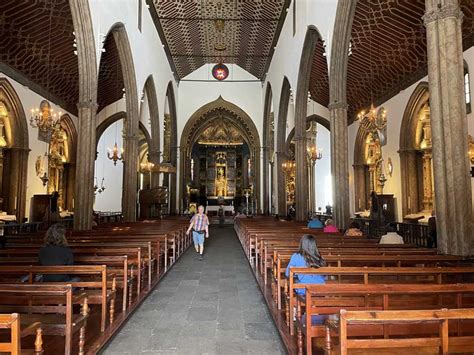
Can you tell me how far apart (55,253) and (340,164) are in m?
7.30

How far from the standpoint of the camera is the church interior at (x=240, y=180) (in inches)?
127

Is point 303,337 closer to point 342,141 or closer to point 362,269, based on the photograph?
point 362,269

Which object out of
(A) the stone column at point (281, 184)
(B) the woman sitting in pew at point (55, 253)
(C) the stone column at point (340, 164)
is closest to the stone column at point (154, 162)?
(A) the stone column at point (281, 184)

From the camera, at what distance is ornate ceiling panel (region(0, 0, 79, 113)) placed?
10.7 m

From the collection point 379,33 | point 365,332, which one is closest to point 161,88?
point 379,33

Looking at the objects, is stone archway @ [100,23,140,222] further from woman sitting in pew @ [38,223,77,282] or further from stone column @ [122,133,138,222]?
woman sitting in pew @ [38,223,77,282]

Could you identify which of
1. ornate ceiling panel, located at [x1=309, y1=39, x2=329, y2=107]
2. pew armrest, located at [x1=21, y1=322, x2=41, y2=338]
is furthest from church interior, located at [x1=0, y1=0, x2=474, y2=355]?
ornate ceiling panel, located at [x1=309, y1=39, x2=329, y2=107]

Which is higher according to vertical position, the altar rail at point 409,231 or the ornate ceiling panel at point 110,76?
the ornate ceiling panel at point 110,76

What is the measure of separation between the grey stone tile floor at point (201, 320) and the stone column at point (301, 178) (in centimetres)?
790

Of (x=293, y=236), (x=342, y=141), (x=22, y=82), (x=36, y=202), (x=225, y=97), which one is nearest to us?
(x=293, y=236)

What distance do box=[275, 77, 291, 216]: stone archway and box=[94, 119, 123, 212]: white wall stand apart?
12.6m

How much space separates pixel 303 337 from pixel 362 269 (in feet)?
2.77

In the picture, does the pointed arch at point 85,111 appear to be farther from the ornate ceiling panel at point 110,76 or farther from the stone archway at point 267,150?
the stone archway at point 267,150

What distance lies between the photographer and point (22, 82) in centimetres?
1316
